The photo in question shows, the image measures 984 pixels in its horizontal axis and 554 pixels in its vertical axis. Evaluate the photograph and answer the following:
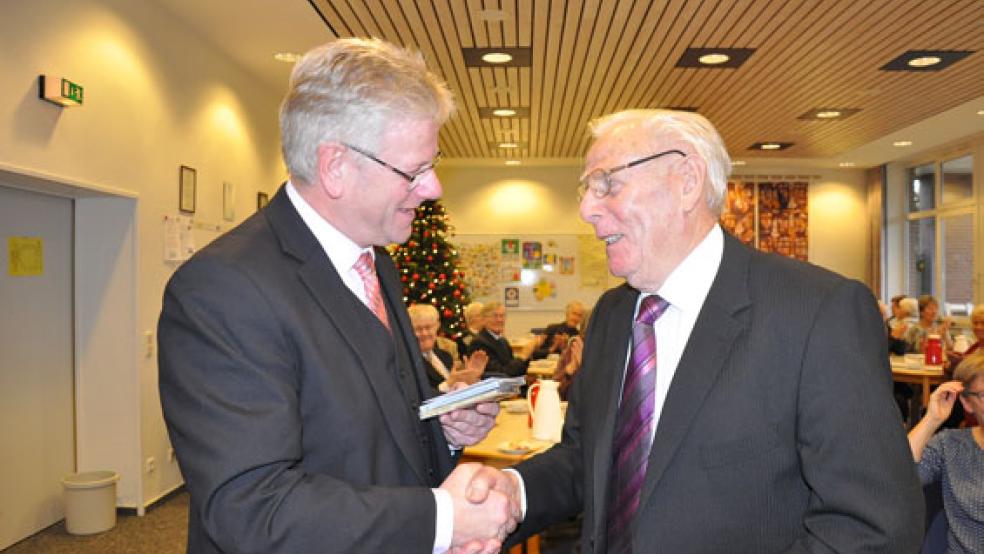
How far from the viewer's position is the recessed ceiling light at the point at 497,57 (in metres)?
6.77

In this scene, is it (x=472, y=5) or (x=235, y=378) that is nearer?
(x=235, y=378)

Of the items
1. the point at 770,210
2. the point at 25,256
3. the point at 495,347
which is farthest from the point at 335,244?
the point at 770,210

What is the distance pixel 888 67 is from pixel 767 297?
676cm

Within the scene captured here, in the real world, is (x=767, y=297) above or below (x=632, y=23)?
below

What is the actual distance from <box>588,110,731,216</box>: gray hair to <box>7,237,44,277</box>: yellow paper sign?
4.74m

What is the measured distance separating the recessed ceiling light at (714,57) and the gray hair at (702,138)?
17.4ft

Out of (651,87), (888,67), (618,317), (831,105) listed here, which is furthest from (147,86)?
(831,105)

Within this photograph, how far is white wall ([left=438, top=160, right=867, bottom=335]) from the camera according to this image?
13.8m

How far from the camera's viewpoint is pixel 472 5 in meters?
5.58

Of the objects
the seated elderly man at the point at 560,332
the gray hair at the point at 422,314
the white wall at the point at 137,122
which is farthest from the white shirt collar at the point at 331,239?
the seated elderly man at the point at 560,332

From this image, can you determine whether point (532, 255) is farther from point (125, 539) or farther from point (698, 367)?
point (698, 367)

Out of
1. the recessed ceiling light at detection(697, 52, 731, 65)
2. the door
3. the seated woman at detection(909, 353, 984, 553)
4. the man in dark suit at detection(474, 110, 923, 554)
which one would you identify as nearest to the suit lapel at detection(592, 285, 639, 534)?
the man in dark suit at detection(474, 110, 923, 554)

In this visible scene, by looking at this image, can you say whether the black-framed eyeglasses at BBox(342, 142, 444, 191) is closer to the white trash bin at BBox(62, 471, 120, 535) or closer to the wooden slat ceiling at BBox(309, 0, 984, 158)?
the wooden slat ceiling at BBox(309, 0, 984, 158)

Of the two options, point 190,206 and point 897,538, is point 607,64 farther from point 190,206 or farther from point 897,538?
point 897,538
